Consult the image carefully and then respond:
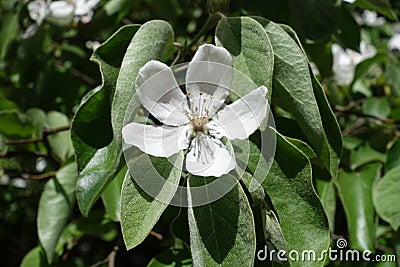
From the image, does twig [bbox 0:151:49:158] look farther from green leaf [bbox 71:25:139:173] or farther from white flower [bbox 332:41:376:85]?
white flower [bbox 332:41:376:85]

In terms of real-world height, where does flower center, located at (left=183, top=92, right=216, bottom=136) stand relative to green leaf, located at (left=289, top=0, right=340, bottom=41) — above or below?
below

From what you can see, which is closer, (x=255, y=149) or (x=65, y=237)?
(x=255, y=149)

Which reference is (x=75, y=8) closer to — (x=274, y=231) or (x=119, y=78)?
(x=119, y=78)

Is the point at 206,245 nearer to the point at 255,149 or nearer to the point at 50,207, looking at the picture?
the point at 255,149

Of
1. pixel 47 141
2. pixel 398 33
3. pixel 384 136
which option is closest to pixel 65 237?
pixel 47 141

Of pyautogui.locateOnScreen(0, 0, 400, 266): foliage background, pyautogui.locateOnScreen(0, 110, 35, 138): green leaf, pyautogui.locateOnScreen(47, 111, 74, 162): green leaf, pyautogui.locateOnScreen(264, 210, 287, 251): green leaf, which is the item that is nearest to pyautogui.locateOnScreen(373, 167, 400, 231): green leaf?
pyautogui.locateOnScreen(0, 0, 400, 266): foliage background

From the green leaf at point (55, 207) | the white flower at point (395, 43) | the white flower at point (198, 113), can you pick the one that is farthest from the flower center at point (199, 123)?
the white flower at point (395, 43)
